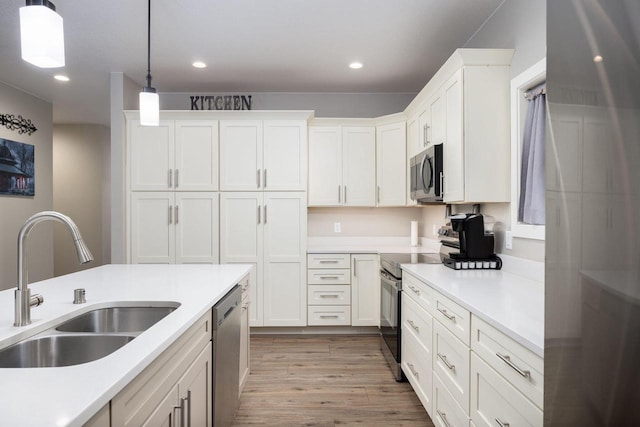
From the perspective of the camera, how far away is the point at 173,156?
3.94 m

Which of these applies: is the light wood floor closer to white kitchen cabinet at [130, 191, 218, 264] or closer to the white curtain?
white kitchen cabinet at [130, 191, 218, 264]

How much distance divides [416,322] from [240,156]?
8.21 feet

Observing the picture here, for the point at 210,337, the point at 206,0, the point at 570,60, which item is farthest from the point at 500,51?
the point at 210,337

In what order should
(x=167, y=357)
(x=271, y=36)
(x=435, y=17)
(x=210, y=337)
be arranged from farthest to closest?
(x=271, y=36) → (x=435, y=17) → (x=210, y=337) → (x=167, y=357)

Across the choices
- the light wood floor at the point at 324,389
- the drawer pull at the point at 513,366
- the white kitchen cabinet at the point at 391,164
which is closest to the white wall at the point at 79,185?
the light wood floor at the point at 324,389

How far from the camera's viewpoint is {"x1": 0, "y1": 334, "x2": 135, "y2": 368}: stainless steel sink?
3.91 feet

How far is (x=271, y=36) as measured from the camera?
313 cm

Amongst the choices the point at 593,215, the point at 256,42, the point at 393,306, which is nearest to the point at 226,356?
the point at 393,306

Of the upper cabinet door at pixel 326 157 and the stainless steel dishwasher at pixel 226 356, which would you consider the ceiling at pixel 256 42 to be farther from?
the stainless steel dishwasher at pixel 226 356

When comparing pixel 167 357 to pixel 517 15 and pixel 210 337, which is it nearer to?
pixel 210 337

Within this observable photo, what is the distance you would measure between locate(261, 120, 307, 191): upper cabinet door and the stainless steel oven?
1.28 meters

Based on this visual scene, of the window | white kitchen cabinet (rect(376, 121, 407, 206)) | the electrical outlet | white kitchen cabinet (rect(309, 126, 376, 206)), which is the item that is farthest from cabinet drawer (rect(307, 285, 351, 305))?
the window

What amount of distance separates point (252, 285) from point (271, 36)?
2.40 m

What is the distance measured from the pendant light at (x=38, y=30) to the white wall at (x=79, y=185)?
252 inches
